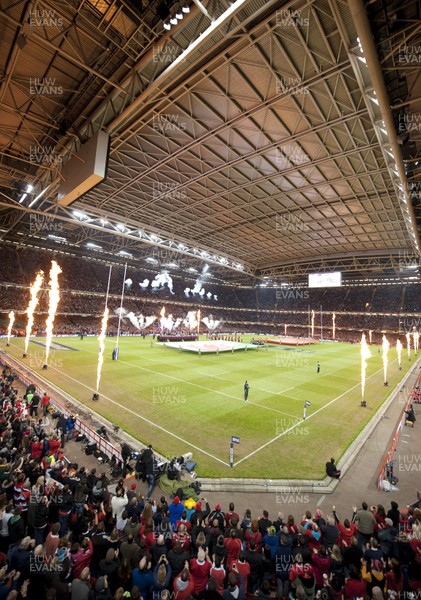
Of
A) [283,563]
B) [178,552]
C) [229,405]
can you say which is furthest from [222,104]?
[283,563]

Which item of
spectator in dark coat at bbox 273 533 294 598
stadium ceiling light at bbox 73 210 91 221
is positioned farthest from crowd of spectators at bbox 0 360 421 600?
stadium ceiling light at bbox 73 210 91 221

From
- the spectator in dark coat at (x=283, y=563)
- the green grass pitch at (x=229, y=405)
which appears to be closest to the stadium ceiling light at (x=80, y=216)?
the green grass pitch at (x=229, y=405)

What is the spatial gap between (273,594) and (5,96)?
22.9 meters

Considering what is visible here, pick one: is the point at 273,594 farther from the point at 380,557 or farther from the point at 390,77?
the point at 390,77

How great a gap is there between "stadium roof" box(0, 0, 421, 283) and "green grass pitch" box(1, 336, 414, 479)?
48.2 ft

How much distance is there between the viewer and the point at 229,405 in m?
18.8

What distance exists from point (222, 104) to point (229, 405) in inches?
752

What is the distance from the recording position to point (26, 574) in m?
5.21

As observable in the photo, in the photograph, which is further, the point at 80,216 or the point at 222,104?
the point at 80,216

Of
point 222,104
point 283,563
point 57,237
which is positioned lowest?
point 283,563

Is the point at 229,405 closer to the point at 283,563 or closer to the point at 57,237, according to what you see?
the point at 283,563

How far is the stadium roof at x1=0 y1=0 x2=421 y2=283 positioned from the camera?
10.9 meters

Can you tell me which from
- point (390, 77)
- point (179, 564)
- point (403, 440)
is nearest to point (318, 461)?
point (403, 440)

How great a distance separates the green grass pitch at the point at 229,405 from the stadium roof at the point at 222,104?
14699 mm
